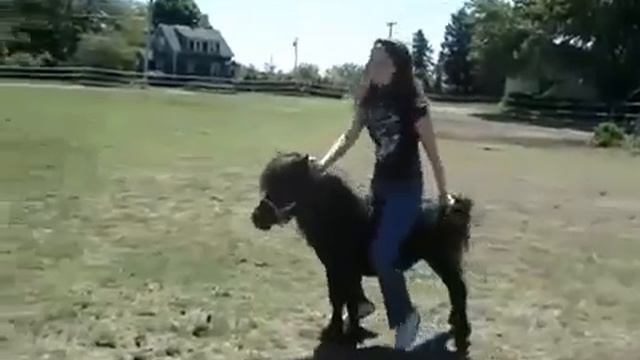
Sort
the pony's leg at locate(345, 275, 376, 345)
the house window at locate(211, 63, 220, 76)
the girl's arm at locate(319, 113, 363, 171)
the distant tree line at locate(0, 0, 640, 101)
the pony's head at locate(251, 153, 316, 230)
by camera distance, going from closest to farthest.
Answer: the pony's head at locate(251, 153, 316, 230), the girl's arm at locate(319, 113, 363, 171), the pony's leg at locate(345, 275, 376, 345), the distant tree line at locate(0, 0, 640, 101), the house window at locate(211, 63, 220, 76)

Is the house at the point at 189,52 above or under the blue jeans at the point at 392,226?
under

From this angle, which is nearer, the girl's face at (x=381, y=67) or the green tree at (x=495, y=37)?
the girl's face at (x=381, y=67)

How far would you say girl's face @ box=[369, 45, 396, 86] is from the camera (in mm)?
5918

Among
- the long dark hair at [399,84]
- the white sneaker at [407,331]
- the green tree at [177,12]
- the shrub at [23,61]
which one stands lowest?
the shrub at [23,61]

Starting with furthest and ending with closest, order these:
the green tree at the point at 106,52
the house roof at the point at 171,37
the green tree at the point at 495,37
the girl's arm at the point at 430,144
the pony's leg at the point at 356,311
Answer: the house roof at the point at 171,37 < the green tree at the point at 495,37 < the green tree at the point at 106,52 < the pony's leg at the point at 356,311 < the girl's arm at the point at 430,144

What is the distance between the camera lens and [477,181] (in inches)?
706

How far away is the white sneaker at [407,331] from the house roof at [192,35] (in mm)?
96181

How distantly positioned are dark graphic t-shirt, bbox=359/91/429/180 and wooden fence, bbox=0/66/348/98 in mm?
48299

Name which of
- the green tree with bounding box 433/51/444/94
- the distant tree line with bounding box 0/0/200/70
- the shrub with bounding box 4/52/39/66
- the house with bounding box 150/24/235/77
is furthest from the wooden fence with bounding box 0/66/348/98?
the house with bounding box 150/24/235/77

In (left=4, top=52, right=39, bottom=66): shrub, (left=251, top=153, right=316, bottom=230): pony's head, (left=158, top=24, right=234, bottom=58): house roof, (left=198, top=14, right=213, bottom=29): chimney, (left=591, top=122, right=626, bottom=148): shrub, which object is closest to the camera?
(left=251, top=153, right=316, bottom=230): pony's head

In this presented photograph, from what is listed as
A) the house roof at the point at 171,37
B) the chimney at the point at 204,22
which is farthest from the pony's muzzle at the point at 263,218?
the chimney at the point at 204,22

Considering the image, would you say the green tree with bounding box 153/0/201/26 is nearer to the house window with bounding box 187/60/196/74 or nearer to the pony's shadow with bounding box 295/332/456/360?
the house window with bounding box 187/60/196/74

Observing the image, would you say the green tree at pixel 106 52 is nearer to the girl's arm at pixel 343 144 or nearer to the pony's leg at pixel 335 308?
the pony's leg at pixel 335 308

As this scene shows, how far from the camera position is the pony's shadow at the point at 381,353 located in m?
6.33
